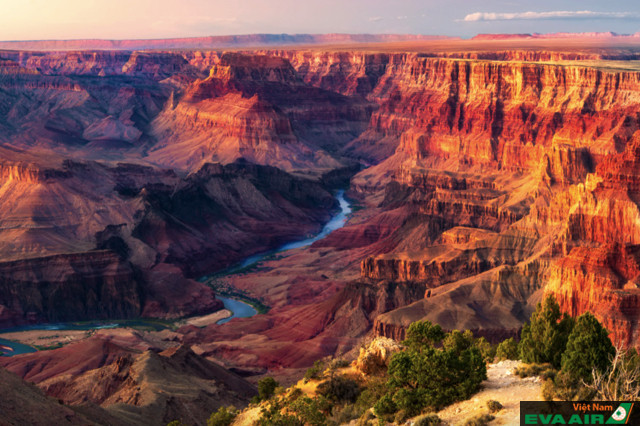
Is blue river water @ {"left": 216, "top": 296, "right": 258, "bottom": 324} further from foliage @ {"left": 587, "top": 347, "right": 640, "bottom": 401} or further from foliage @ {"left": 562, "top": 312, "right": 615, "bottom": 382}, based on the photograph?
foliage @ {"left": 587, "top": 347, "right": 640, "bottom": 401}

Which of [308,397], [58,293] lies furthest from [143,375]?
[58,293]

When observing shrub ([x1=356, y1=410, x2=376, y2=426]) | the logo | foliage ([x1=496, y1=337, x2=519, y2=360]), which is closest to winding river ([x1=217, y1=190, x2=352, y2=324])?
foliage ([x1=496, y1=337, x2=519, y2=360])

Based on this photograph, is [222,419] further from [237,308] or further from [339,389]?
[237,308]

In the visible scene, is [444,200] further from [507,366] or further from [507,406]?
[507,406]

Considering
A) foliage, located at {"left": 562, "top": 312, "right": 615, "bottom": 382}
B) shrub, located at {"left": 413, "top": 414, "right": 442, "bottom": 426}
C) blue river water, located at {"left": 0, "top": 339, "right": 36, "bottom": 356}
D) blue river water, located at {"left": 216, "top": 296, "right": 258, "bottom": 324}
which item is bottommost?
blue river water, located at {"left": 216, "top": 296, "right": 258, "bottom": 324}

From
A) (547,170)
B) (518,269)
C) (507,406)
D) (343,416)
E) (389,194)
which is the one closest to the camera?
(507,406)

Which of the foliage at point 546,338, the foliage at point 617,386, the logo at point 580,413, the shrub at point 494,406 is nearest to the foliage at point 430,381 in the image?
the shrub at point 494,406

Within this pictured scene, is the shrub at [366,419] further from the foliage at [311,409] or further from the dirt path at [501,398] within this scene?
the dirt path at [501,398]
